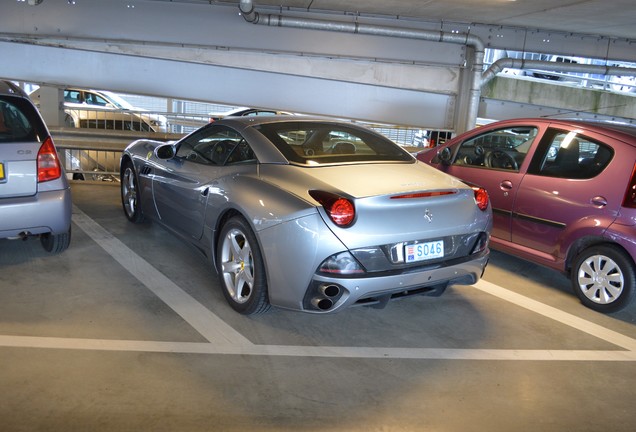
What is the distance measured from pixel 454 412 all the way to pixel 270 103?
8954mm

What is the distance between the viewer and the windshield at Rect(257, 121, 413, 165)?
3895mm

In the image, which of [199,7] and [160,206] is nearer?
[160,206]

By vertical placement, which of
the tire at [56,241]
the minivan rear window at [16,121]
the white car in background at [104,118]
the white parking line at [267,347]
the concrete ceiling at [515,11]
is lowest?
the white parking line at [267,347]

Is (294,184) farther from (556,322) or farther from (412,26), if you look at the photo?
(412,26)

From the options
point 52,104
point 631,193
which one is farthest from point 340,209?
point 52,104

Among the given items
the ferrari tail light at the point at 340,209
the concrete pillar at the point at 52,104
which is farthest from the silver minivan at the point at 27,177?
the concrete pillar at the point at 52,104

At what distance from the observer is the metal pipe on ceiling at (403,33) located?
32.7 feet

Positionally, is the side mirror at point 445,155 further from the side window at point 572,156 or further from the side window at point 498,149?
the side window at point 572,156

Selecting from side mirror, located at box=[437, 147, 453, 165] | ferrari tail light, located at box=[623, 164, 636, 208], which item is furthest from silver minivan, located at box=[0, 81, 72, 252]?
ferrari tail light, located at box=[623, 164, 636, 208]

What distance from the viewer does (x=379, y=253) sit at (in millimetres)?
3281

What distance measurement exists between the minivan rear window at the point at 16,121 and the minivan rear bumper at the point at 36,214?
1.58ft

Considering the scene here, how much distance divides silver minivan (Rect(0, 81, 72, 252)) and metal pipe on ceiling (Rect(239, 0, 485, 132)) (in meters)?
5.70

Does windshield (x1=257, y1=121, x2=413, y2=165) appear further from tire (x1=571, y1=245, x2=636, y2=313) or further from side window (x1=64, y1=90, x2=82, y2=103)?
side window (x1=64, y1=90, x2=82, y2=103)

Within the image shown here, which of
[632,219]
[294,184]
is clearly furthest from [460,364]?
[632,219]
